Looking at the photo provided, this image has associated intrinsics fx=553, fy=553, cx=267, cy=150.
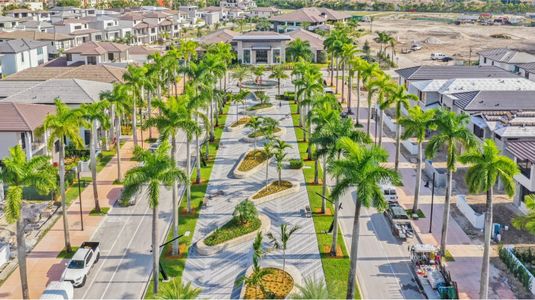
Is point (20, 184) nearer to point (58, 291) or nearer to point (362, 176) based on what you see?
point (58, 291)

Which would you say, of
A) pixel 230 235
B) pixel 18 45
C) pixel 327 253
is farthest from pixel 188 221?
pixel 18 45

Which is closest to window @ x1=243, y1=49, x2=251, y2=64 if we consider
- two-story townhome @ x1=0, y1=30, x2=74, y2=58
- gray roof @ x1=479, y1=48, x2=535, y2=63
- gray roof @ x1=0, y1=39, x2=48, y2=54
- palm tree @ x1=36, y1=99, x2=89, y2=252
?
two-story townhome @ x1=0, y1=30, x2=74, y2=58

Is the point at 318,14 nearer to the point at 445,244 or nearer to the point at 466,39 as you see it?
the point at 466,39

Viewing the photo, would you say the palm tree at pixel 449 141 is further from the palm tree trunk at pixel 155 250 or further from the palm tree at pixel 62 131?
the palm tree at pixel 62 131

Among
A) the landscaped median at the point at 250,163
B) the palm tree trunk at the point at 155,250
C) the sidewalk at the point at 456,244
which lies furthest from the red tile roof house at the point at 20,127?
the sidewalk at the point at 456,244

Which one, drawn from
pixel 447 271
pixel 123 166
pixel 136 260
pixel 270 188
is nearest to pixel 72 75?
pixel 123 166
